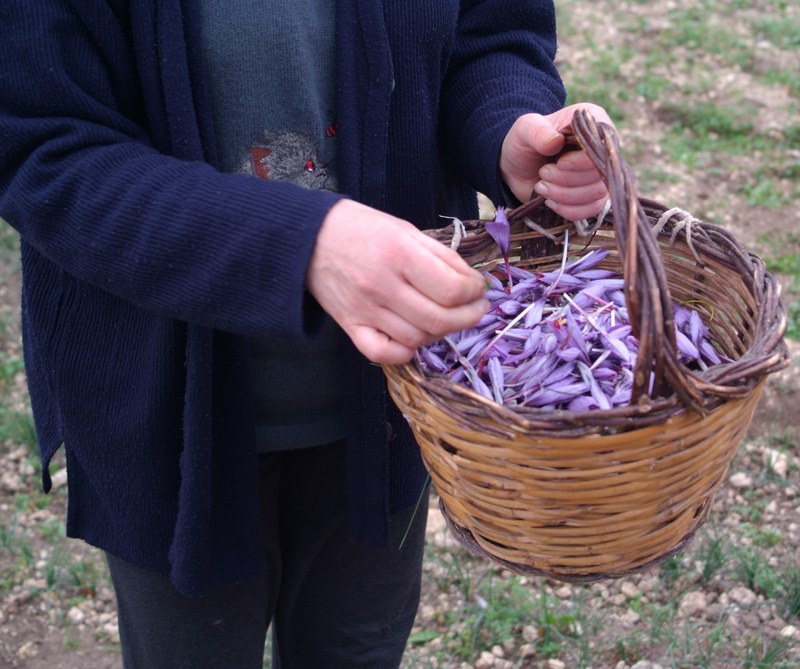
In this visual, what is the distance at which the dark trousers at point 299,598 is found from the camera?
5.01 feet

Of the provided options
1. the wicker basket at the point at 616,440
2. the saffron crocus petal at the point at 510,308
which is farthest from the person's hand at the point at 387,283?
the saffron crocus petal at the point at 510,308

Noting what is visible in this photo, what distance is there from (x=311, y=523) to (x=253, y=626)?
0.19 meters

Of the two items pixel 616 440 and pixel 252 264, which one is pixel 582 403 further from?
pixel 252 264

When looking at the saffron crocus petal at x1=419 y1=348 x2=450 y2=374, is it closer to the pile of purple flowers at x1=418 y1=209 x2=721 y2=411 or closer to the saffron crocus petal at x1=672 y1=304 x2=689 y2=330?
the pile of purple flowers at x1=418 y1=209 x2=721 y2=411

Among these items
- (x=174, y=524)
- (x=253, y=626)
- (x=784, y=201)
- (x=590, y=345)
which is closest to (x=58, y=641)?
(x=253, y=626)

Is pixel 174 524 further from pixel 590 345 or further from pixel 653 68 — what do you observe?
pixel 653 68

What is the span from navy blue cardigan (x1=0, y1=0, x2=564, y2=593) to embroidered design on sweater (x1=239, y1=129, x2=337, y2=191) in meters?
0.05

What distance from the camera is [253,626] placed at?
1623mm

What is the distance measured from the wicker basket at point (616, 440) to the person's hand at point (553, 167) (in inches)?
1.4

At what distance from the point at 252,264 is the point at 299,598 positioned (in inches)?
36.0

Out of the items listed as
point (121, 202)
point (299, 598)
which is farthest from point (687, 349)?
point (299, 598)

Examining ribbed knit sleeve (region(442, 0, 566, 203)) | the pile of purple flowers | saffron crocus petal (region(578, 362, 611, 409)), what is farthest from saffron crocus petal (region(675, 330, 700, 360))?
ribbed knit sleeve (region(442, 0, 566, 203))

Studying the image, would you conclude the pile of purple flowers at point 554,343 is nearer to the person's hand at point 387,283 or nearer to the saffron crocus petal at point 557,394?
the saffron crocus petal at point 557,394

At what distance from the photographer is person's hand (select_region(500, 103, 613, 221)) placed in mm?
1354
